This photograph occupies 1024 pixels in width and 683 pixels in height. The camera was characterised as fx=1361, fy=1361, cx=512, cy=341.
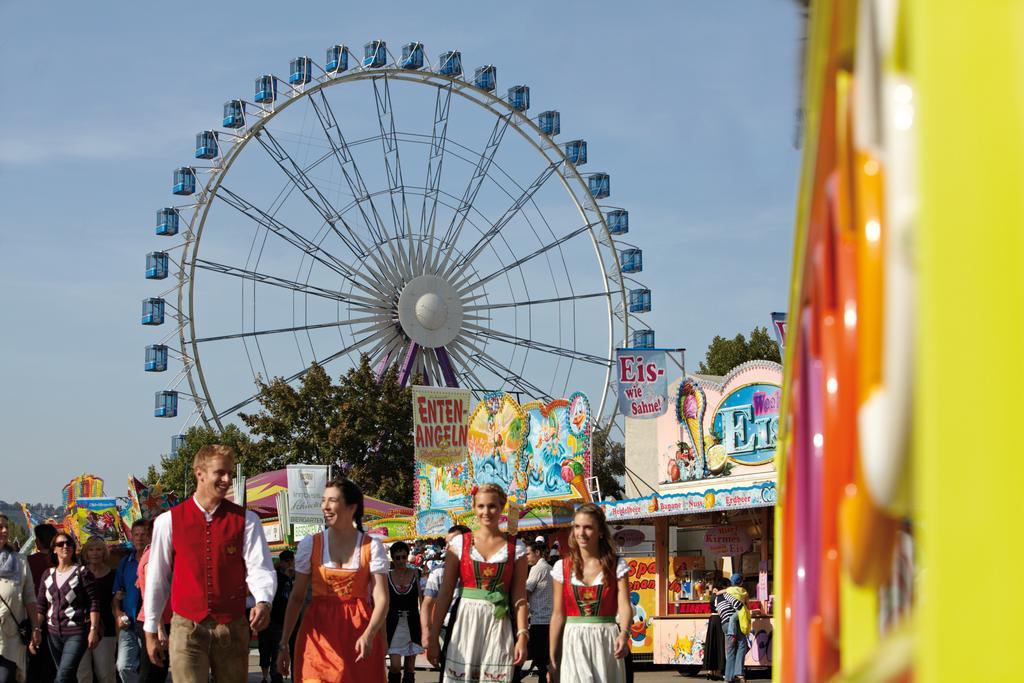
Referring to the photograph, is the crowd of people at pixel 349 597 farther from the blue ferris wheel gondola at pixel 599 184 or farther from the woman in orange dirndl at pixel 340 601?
the blue ferris wheel gondola at pixel 599 184

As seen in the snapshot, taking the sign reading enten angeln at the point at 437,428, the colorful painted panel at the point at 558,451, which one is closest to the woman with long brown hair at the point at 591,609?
the colorful painted panel at the point at 558,451

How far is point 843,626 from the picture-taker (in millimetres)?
1508

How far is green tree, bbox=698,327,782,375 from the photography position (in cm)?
5441

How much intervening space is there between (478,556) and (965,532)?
6566mm

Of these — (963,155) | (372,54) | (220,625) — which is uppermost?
(372,54)

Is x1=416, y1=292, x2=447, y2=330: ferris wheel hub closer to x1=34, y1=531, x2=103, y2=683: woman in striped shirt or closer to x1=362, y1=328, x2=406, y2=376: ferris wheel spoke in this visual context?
x1=362, y1=328, x2=406, y2=376: ferris wheel spoke

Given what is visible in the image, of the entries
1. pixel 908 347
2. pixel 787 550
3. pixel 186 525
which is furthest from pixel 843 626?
pixel 186 525

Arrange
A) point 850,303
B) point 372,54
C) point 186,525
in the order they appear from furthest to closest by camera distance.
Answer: point 372,54 < point 186,525 < point 850,303

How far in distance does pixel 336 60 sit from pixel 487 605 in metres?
33.0

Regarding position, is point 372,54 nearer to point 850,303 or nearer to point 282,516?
point 282,516

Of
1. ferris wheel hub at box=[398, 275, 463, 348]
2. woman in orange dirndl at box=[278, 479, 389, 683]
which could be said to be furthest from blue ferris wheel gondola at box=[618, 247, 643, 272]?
woman in orange dirndl at box=[278, 479, 389, 683]

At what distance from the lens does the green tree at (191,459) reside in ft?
143

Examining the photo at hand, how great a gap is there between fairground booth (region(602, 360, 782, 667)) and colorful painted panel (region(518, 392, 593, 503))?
1.36 meters

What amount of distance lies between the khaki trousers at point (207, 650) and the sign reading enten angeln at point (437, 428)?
21.4m
